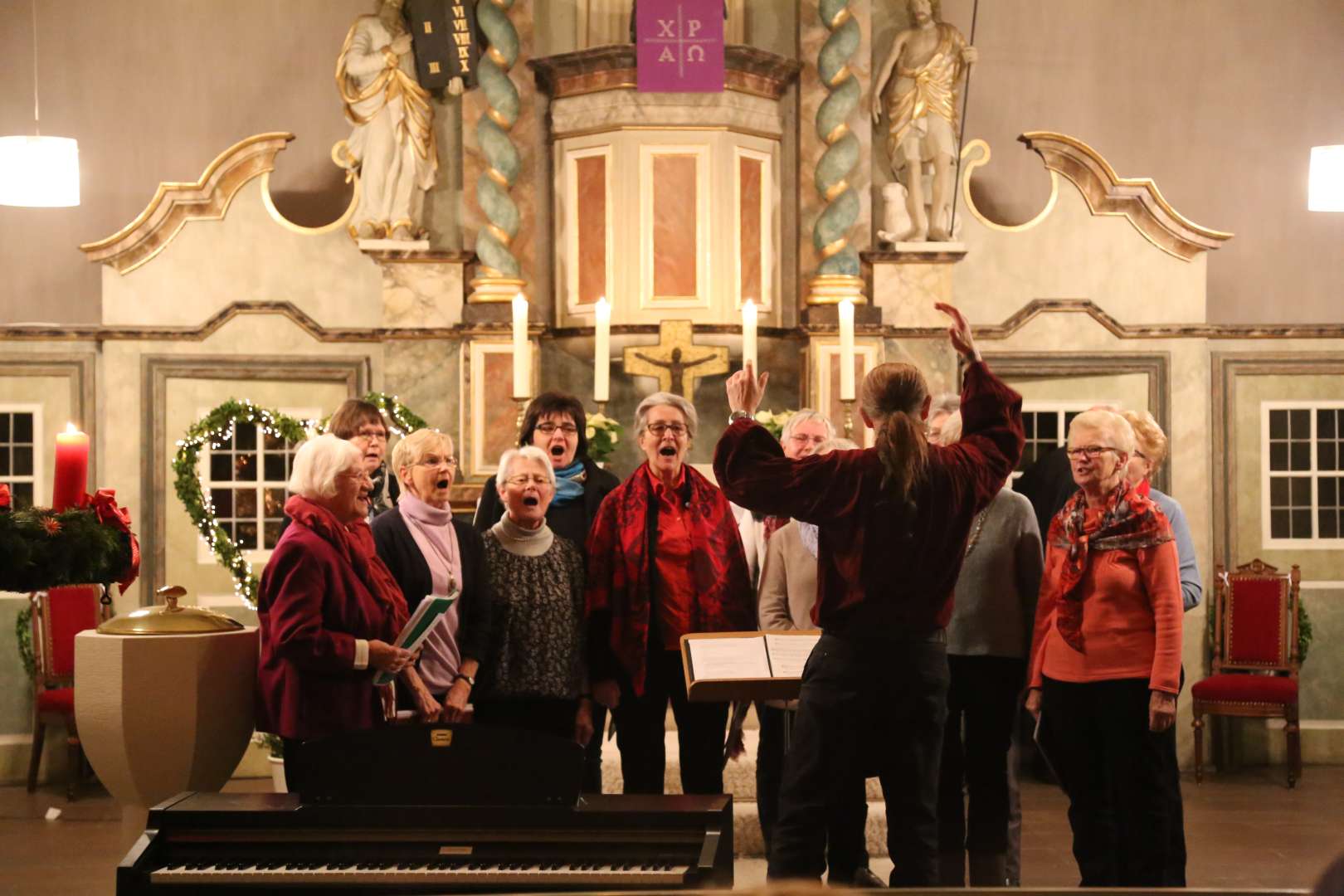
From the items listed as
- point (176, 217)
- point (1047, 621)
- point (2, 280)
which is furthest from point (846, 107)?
point (2, 280)

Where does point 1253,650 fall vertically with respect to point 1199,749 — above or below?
above

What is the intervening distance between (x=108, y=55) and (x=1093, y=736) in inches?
272

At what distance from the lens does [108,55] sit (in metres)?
8.61

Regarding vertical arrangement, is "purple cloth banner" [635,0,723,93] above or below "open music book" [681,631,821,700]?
above

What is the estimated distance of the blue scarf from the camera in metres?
4.66

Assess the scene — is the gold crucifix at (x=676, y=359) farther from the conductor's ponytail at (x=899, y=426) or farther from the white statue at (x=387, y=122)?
the conductor's ponytail at (x=899, y=426)

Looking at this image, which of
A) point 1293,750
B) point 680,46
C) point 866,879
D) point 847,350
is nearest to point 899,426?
point 866,879

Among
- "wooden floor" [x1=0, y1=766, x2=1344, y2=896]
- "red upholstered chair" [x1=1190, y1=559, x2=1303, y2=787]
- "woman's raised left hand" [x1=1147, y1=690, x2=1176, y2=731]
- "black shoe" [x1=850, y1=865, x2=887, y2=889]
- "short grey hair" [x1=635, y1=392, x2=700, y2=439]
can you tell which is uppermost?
"short grey hair" [x1=635, y1=392, x2=700, y2=439]

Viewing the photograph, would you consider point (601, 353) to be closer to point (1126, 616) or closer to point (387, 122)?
point (387, 122)

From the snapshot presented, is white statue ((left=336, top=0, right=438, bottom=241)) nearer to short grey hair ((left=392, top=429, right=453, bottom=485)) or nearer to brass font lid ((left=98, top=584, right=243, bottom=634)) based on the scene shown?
short grey hair ((left=392, top=429, right=453, bottom=485))

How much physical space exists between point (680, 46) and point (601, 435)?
6.53 feet

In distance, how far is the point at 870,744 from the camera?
3.22m

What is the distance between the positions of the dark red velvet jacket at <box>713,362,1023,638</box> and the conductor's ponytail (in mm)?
19

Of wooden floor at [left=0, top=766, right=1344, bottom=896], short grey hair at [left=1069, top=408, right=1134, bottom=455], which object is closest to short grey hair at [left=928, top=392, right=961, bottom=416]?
short grey hair at [left=1069, top=408, right=1134, bottom=455]
